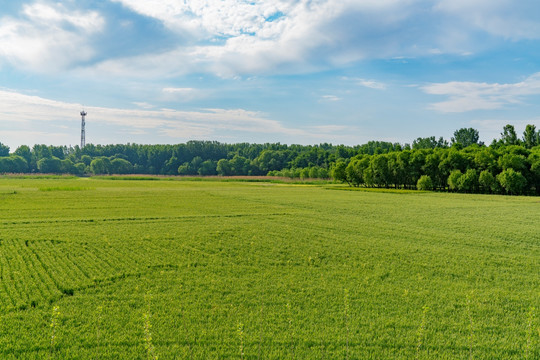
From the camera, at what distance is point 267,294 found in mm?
13586

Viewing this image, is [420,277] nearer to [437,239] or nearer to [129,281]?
[437,239]

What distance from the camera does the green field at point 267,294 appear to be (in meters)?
9.88

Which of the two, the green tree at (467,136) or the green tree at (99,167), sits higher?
the green tree at (467,136)

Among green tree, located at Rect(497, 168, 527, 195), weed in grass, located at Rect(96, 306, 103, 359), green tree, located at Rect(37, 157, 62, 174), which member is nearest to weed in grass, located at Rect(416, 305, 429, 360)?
weed in grass, located at Rect(96, 306, 103, 359)

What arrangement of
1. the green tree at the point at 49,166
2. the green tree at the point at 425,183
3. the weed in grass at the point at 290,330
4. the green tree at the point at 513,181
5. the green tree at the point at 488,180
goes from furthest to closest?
the green tree at the point at 49,166
the green tree at the point at 425,183
the green tree at the point at 488,180
the green tree at the point at 513,181
the weed in grass at the point at 290,330

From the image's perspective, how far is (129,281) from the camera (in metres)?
14.9

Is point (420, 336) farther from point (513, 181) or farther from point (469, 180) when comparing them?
point (469, 180)

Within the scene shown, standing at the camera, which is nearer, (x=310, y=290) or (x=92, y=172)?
A: (x=310, y=290)

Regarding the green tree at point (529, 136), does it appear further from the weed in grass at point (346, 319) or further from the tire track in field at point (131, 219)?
the weed in grass at point (346, 319)

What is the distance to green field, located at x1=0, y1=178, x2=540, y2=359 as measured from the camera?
9.88 meters

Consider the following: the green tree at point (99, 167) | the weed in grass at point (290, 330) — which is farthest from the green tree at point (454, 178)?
the green tree at point (99, 167)

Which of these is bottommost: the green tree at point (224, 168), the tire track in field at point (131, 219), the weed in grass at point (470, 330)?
the tire track in field at point (131, 219)

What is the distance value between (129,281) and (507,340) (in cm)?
1297

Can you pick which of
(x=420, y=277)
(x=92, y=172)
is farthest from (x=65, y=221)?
(x=92, y=172)
